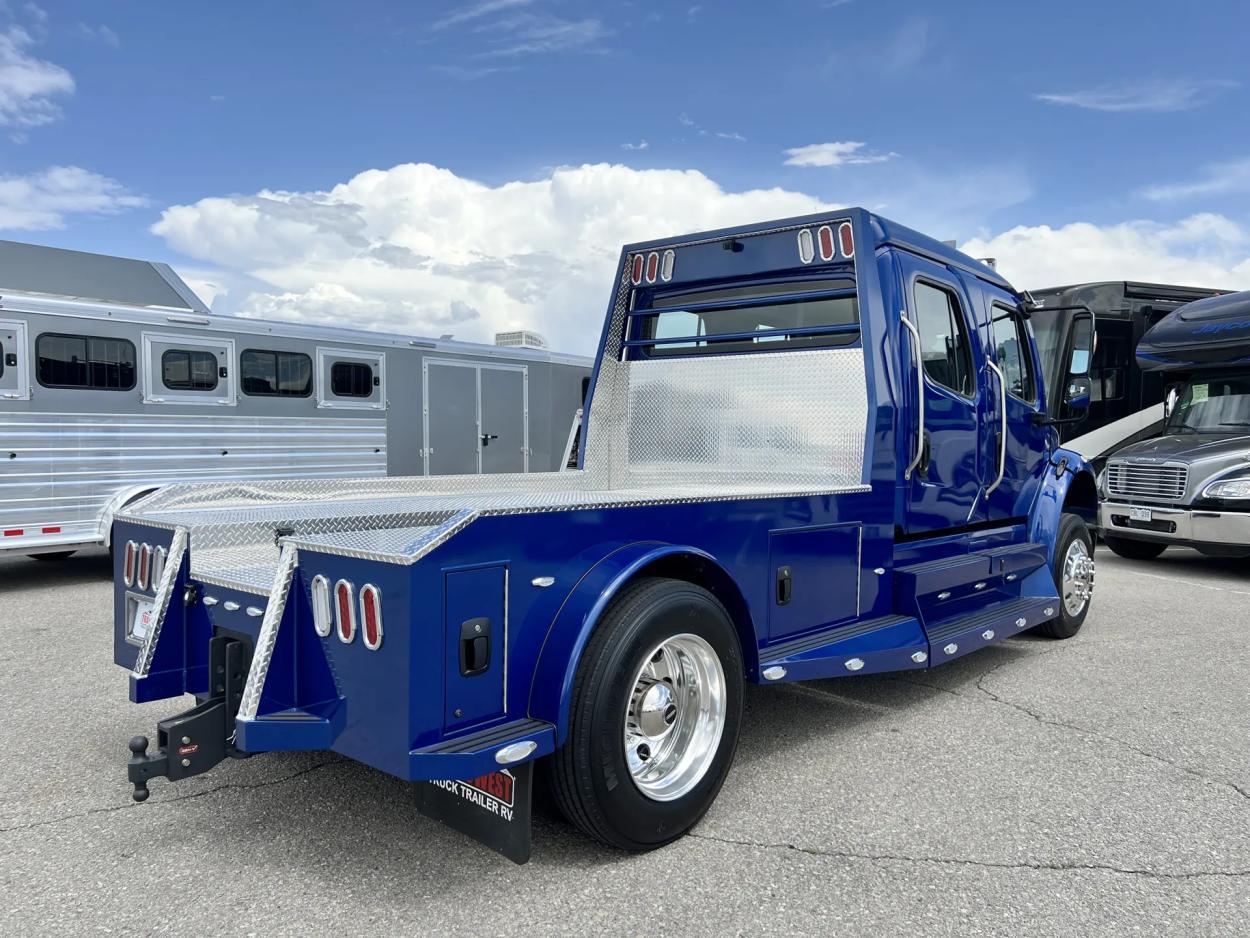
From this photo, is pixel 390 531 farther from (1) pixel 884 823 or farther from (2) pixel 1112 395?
(2) pixel 1112 395

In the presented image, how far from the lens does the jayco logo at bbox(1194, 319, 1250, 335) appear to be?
973cm

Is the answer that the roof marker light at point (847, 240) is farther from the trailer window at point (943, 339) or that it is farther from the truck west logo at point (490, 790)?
the truck west logo at point (490, 790)

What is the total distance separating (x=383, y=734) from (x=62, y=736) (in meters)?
2.63

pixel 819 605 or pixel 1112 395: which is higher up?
pixel 1112 395

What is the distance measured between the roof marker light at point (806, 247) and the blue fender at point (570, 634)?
220 centimetres

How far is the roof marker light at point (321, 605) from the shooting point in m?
2.64

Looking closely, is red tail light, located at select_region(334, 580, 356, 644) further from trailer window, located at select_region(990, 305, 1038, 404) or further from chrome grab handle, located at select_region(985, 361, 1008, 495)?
trailer window, located at select_region(990, 305, 1038, 404)

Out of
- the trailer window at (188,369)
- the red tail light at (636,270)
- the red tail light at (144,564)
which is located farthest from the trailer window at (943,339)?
the trailer window at (188,369)

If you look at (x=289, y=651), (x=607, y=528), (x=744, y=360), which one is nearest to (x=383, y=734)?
(x=289, y=651)

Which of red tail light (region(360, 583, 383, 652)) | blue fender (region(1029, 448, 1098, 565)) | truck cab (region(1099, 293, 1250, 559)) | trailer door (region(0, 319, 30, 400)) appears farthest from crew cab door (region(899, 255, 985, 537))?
trailer door (region(0, 319, 30, 400))

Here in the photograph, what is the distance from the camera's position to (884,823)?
11.1 ft

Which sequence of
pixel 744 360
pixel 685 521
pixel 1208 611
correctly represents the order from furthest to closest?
pixel 1208 611, pixel 744 360, pixel 685 521

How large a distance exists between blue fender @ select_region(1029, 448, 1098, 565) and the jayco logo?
4708 millimetres

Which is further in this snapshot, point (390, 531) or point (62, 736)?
point (62, 736)
